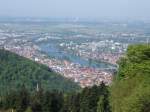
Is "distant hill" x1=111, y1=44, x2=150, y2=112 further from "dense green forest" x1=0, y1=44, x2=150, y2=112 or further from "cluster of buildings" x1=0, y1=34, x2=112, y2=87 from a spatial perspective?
"cluster of buildings" x1=0, y1=34, x2=112, y2=87

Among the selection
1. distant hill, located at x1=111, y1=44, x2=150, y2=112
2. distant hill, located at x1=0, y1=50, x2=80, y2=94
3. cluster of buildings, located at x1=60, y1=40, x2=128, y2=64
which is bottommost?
cluster of buildings, located at x1=60, y1=40, x2=128, y2=64

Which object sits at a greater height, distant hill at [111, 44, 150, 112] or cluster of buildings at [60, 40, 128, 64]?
distant hill at [111, 44, 150, 112]

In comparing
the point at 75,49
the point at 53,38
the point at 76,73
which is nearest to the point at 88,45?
the point at 75,49

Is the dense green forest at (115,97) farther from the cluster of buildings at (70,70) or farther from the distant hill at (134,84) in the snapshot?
the cluster of buildings at (70,70)

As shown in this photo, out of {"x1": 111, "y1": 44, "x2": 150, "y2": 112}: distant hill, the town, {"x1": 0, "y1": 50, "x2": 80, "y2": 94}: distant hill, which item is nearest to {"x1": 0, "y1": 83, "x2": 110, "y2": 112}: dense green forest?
{"x1": 111, "y1": 44, "x2": 150, "y2": 112}: distant hill

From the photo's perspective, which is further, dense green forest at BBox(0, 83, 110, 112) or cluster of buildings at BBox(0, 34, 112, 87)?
cluster of buildings at BBox(0, 34, 112, 87)

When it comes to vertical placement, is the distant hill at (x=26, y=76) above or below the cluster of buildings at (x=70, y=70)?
above

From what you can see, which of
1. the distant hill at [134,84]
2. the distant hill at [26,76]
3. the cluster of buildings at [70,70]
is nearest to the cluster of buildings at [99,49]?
the cluster of buildings at [70,70]

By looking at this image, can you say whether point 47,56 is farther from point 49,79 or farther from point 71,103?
point 71,103

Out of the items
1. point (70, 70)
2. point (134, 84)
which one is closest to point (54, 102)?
point (134, 84)
